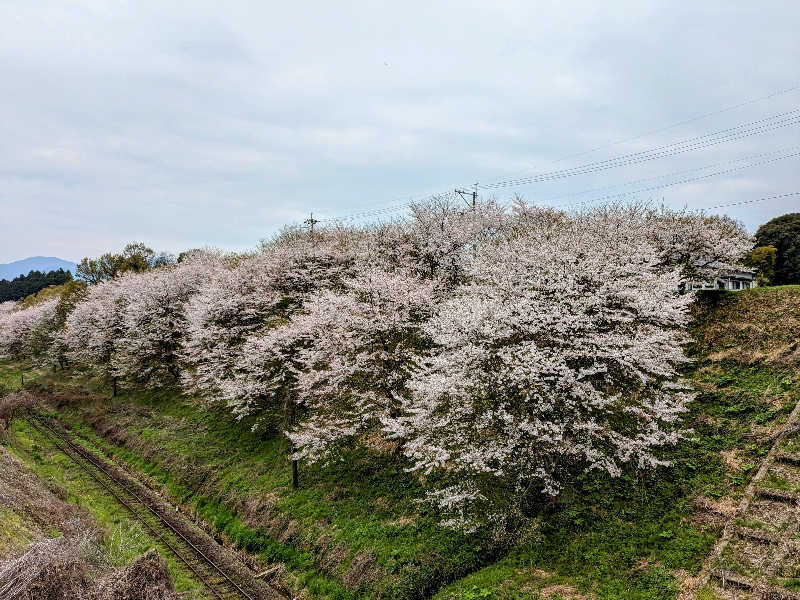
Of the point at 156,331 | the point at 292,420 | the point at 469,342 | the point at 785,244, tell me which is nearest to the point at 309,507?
the point at 292,420

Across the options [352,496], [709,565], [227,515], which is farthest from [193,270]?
[709,565]

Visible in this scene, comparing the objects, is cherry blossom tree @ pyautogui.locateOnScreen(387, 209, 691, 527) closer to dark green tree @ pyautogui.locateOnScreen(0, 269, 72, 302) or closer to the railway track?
the railway track

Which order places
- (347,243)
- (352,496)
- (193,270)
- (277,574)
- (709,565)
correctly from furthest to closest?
(193,270) < (347,243) < (352,496) < (277,574) < (709,565)

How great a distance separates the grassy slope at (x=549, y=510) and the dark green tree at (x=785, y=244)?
1876cm

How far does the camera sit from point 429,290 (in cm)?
2417

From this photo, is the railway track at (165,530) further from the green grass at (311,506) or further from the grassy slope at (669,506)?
the grassy slope at (669,506)

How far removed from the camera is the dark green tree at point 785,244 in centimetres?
3916

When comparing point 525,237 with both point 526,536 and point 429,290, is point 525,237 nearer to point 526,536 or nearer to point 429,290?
point 429,290

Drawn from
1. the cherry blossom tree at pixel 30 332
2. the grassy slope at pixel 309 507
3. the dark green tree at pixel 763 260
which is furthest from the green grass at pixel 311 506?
the cherry blossom tree at pixel 30 332

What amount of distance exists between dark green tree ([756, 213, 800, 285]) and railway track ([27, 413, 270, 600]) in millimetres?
45673

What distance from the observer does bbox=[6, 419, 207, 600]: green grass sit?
64.5 feet

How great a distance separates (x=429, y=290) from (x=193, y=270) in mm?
31168

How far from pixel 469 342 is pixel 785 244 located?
3889 centimetres

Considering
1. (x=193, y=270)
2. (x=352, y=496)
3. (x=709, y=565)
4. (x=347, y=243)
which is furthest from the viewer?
(x=193, y=270)
